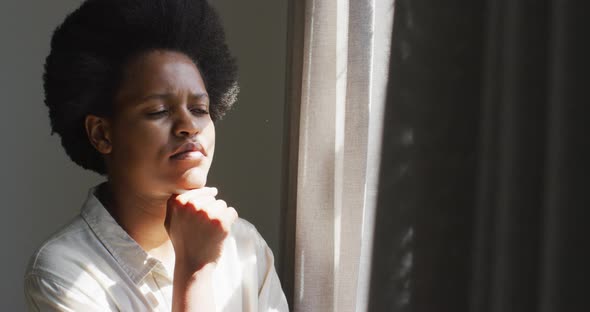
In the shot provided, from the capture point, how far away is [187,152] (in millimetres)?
1308

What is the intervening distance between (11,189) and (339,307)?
106cm

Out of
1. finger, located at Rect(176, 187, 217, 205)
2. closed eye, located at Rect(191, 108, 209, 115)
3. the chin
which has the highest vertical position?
closed eye, located at Rect(191, 108, 209, 115)

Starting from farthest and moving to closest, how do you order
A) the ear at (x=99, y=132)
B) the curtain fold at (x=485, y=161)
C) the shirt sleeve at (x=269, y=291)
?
1. the shirt sleeve at (x=269, y=291)
2. the ear at (x=99, y=132)
3. the curtain fold at (x=485, y=161)

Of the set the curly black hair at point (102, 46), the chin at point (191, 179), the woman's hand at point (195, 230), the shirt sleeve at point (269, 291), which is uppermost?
the curly black hair at point (102, 46)

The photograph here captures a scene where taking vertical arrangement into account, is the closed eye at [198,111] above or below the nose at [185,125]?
above

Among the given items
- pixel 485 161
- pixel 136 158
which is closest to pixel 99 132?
pixel 136 158

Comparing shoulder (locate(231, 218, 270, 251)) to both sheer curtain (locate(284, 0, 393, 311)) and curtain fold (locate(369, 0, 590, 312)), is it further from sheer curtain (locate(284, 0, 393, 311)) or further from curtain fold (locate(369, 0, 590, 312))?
curtain fold (locate(369, 0, 590, 312))

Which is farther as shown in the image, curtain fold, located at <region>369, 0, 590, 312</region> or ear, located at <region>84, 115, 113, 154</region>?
ear, located at <region>84, 115, 113, 154</region>

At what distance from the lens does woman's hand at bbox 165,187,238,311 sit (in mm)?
1287

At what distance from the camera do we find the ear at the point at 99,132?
136 centimetres

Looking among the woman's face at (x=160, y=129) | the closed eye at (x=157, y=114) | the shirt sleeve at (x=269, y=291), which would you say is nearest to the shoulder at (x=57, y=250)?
the woman's face at (x=160, y=129)

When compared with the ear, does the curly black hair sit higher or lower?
higher

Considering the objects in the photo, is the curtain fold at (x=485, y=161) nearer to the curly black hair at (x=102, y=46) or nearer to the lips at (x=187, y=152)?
the lips at (x=187, y=152)

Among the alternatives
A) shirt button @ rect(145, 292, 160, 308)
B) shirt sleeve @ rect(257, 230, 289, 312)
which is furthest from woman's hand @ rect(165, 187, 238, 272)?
shirt sleeve @ rect(257, 230, 289, 312)
